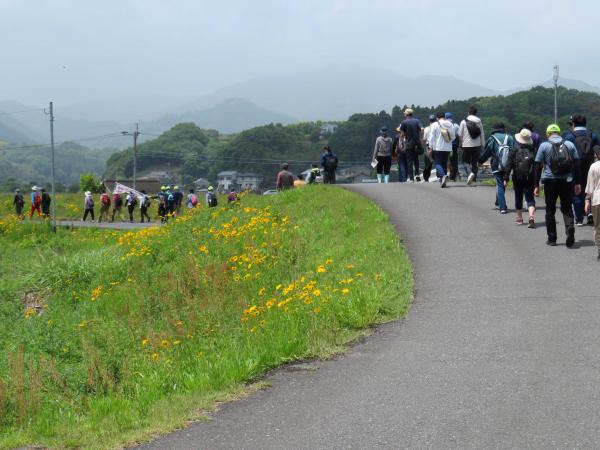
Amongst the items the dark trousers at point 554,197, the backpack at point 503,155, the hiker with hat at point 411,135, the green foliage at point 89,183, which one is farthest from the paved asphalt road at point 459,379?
the green foliage at point 89,183

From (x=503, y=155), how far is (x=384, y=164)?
912 centimetres

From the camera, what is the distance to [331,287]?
396 inches

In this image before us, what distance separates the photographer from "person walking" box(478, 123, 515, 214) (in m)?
14.5

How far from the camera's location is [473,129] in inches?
770

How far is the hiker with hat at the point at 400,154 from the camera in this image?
878 inches

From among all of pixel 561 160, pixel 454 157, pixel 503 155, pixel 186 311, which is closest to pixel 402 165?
pixel 454 157

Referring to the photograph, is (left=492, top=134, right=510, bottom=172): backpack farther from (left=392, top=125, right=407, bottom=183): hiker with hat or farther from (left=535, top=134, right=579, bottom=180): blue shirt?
(left=392, top=125, right=407, bottom=183): hiker with hat

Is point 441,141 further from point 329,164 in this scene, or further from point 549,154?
point 549,154

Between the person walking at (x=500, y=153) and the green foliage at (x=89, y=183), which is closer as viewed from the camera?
the person walking at (x=500, y=153)

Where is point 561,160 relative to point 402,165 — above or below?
below

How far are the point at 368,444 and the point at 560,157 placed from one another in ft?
26.4

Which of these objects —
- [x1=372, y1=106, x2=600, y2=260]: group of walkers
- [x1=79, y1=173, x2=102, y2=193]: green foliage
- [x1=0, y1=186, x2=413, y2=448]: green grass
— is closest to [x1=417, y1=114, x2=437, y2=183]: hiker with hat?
[x1=372, y1=106, x2=600, y2=260]: group of walkers

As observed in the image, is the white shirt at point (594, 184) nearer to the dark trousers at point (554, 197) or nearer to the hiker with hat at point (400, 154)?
the dark trousers at point (554, 197)

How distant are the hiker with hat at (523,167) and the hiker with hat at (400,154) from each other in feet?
27.2
